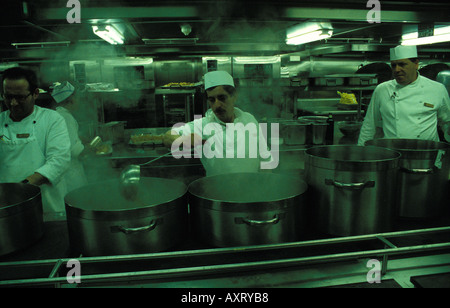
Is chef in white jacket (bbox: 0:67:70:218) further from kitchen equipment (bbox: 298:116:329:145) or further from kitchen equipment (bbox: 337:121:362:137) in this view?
kitchen equipment (bbox: 337:121:362:137)

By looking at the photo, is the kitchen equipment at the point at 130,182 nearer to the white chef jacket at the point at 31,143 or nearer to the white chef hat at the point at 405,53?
the white chef jacket at the point at 31,143

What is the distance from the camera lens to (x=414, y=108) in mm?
2578

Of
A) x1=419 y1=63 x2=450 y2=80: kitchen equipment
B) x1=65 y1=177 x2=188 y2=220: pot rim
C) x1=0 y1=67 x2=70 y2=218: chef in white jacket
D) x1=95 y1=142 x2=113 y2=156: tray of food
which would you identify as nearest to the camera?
x1=65 y1=177 x2=188 y2=220: pot rim

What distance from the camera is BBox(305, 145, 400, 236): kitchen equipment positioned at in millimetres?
1057

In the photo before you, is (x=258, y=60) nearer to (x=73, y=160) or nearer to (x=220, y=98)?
(x=73, y=160)

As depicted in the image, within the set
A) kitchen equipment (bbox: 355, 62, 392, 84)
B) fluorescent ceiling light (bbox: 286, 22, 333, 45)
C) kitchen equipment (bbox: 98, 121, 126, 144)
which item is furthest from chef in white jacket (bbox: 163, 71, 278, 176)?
kitchen equipment (bbox: 355, 62, 392, 84)

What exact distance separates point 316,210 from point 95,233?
755 millimetres

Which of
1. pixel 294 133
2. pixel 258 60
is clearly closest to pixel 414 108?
pixel 294 133

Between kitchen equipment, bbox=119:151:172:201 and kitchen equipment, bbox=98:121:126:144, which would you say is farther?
kitchen equipment, bbox=98:121:126:144

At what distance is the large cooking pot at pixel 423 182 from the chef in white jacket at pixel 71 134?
267 cm

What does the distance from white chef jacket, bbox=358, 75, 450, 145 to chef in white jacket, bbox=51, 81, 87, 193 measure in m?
2.57

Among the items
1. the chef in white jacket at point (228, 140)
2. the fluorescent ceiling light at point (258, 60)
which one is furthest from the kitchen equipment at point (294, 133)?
the fluorescent ceiling light at point (258, 60)

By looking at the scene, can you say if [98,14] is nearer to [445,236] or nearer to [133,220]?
[133,220]

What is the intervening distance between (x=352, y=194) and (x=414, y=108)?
76.4 inches
